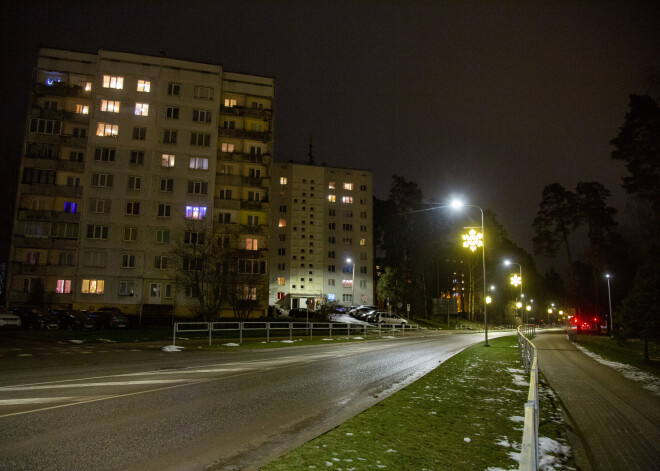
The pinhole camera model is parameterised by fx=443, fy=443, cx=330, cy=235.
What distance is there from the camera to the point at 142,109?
49.5 m

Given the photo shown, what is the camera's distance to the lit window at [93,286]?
4550cm

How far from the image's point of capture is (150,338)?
2819 cm

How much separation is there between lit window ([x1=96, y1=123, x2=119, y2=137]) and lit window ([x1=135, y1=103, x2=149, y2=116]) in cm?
272

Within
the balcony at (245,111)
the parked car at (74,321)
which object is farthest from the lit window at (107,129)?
the parked car at (74,321)

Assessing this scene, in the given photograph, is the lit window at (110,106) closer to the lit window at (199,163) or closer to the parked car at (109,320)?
the lit window at (199,163)

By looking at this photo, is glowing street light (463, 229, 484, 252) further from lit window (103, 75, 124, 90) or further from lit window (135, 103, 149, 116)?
lit window (103, 75, 124, 90)

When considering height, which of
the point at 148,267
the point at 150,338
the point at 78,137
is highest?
the point at 78,137

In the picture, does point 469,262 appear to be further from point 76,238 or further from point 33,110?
point 33,110

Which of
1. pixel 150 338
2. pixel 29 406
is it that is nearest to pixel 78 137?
pixel 150 338

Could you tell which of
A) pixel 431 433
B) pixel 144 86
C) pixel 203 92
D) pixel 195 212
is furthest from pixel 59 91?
pixel 431 433

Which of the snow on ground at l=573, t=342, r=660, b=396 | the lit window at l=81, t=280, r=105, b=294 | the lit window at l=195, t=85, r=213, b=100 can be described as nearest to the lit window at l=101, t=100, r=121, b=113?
the lit window at l=195, t=85, r=213, b=100

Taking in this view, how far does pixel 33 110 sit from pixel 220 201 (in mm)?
21883

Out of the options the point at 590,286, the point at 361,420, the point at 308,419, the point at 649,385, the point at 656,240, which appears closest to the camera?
the point at 361,420

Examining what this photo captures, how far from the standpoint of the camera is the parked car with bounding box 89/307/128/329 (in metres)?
35.3
